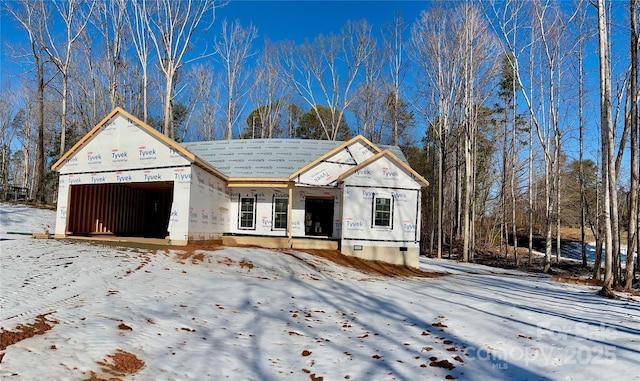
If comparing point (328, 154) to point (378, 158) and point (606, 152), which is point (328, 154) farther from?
point (606, 152)

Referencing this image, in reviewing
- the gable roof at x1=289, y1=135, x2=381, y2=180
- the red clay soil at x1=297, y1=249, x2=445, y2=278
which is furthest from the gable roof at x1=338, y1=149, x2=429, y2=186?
the red clay soil at x1=297, y1=249, x2=445, y2=278

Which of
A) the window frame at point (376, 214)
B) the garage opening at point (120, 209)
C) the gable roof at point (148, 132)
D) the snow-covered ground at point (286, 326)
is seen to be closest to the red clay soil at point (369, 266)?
the window frame at point (376, 214)

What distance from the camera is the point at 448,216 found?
110 ft

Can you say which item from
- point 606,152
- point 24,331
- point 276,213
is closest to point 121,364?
point 24,331

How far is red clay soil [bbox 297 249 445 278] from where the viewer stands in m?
13.2

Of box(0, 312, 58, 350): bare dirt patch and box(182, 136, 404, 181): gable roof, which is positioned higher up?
box(182, 136, 404, 181): gable roof

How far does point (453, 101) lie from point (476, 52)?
10.7ft

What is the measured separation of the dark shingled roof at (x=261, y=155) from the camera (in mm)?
17234

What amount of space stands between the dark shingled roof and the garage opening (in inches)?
104

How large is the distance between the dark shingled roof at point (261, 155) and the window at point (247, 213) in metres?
1.19

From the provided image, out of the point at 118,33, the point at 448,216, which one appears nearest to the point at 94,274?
the point at 118,33

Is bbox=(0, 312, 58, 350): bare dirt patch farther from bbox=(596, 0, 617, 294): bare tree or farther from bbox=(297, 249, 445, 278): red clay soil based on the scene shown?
bbox=(596, 0, 617, 294): bare tree

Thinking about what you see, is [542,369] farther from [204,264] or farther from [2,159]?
[2,159]

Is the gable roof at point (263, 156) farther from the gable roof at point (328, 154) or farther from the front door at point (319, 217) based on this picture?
the front door at point (319, 217)
